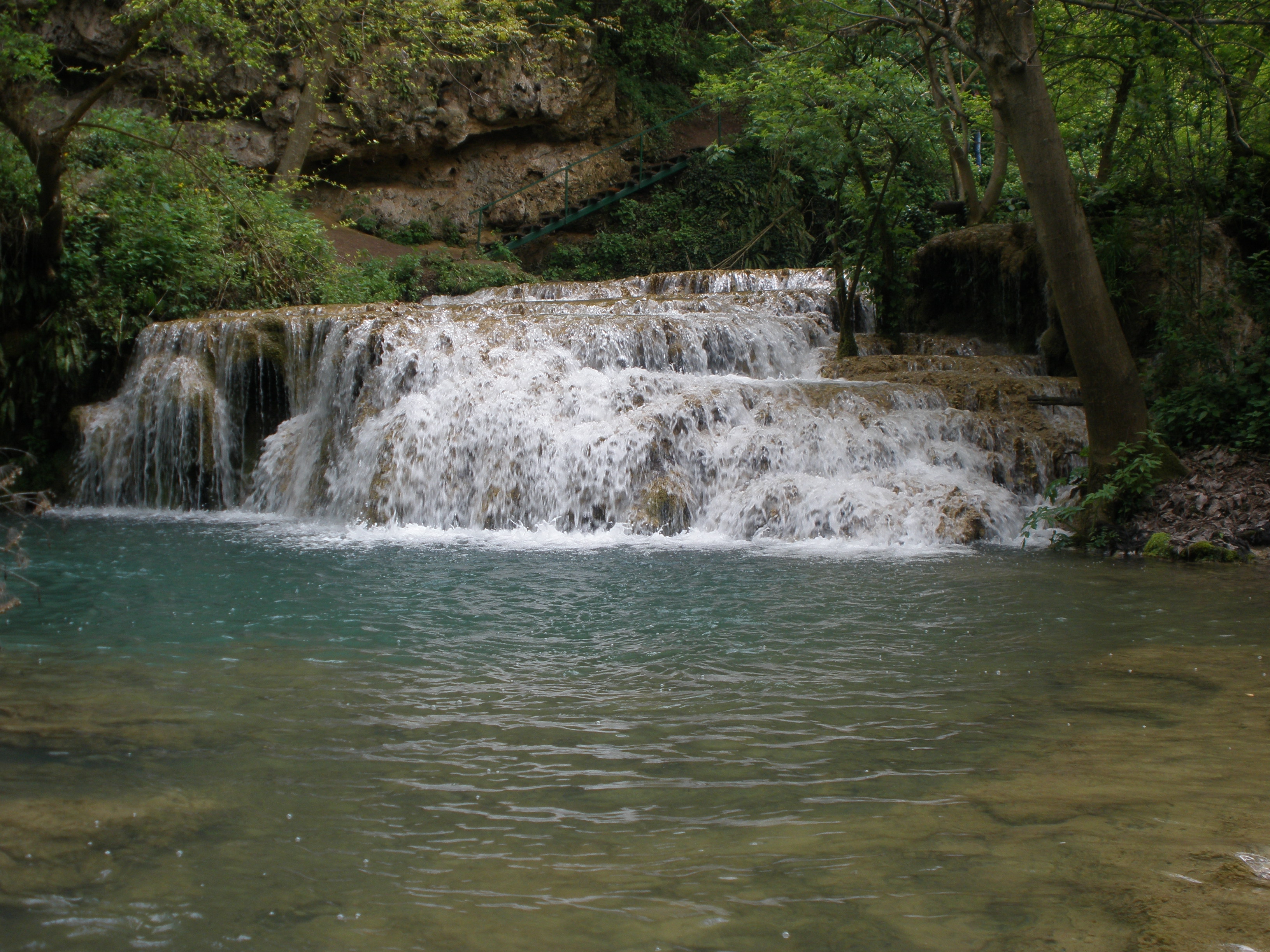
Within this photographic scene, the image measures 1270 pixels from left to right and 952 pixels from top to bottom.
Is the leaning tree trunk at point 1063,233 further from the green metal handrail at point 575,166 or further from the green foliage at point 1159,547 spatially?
the green metal handrail at point 575,166

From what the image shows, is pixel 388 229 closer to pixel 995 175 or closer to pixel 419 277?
pixel 419 277

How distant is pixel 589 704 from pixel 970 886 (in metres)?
1.87

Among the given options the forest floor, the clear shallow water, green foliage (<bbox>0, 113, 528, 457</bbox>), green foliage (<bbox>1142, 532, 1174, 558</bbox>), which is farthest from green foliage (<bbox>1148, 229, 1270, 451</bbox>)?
green foliage (<bbox>0, 113, 528, 457</bbox>)

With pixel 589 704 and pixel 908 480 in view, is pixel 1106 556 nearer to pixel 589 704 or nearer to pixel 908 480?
pixel 908 480

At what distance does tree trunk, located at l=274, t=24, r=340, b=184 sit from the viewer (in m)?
17.7

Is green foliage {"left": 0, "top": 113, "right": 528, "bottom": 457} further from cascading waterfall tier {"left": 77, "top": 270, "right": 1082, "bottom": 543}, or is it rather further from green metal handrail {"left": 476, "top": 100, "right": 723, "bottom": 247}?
green metal handrail {"left": 476, "top": 100, "right": 723, "bottom": 247}

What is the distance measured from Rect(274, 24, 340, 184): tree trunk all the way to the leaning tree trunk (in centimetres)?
1349

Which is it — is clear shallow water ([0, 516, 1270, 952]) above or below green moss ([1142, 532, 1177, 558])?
below

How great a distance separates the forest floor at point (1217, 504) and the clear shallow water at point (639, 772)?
1692 millimetres

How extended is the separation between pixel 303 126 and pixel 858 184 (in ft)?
34.6

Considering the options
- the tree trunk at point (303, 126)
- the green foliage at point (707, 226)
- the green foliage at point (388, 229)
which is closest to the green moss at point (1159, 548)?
the tree trunk at point (303, 126)

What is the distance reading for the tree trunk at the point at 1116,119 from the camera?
10.6 meters

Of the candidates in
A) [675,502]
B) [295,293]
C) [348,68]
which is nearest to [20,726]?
[675,502]

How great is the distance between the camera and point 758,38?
1742cm
